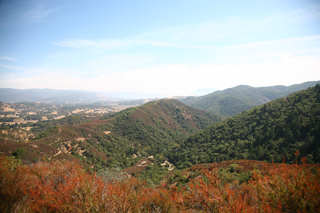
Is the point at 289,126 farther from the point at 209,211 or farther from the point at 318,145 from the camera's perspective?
the point at 209,211

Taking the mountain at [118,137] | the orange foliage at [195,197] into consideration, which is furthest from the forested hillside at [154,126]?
the orange foliage at [195,197]

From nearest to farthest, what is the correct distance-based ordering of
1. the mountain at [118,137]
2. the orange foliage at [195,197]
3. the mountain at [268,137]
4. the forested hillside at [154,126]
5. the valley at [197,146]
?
the orange foliage at [195,197] < the valley at [197,146] < the mountain at [268,137] < the mountain at [118,137] < the forested hillside at [154,126]

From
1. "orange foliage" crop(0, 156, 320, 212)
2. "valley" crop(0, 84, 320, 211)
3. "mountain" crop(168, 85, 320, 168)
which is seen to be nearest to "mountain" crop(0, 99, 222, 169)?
"valley" crop(0, 84, 320, 211)

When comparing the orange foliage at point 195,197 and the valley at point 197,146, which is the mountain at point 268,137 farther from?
the orange foliage at point 195,197

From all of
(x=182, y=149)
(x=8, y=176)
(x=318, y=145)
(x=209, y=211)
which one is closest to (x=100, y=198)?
(x=209, y=211)

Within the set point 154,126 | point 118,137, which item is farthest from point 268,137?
point 118,137

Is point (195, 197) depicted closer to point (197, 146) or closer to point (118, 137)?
point (197, 146)
